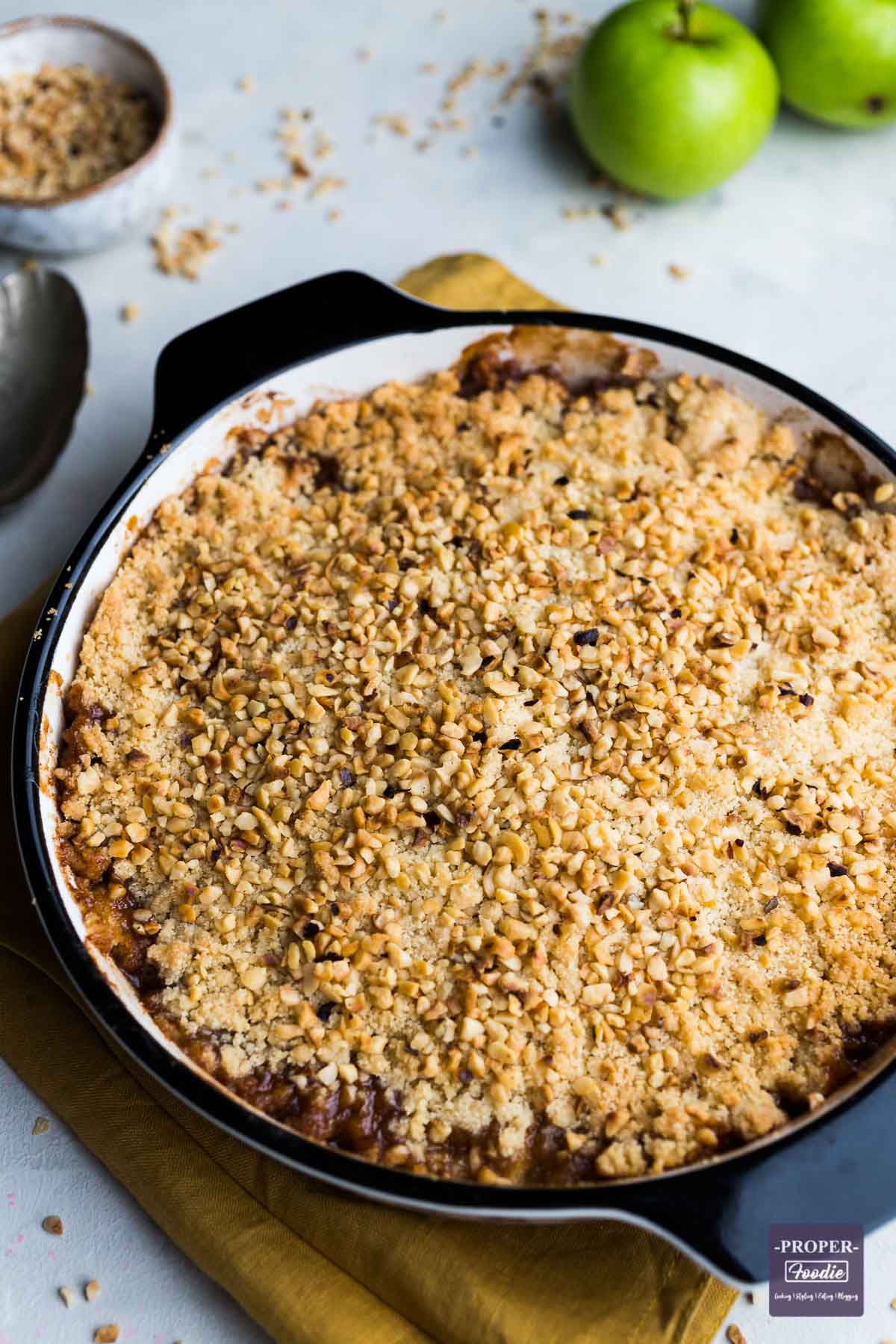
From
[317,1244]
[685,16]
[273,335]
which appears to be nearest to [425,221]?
[685,16]

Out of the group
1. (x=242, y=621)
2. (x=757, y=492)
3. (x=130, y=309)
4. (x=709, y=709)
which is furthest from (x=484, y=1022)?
(x=130, y=309)

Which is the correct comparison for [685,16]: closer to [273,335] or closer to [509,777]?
[273,335]

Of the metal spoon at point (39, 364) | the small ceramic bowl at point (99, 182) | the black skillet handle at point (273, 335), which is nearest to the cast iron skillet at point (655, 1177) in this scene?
the black skillet handle at point (273, 335)

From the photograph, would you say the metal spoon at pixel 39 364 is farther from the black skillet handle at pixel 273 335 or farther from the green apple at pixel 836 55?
the green apple at pixel 836 55

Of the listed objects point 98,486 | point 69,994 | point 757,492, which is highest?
point 757,492

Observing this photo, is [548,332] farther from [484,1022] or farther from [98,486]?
[484,1022]

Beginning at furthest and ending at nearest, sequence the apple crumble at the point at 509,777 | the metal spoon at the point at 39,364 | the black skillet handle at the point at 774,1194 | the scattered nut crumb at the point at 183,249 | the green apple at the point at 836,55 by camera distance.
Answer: the scattered nut crumb at the point at 183,249, the green apple at the point at 836,55, the metal spoon at the point at 39,364, the apple crumble at the point at 509,777, the black skillet handle at the point at 774,1194

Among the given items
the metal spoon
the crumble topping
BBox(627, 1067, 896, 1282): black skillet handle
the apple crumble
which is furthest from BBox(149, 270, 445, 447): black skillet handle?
BBox(627, 1067, 896, 1282): black skillet handle
